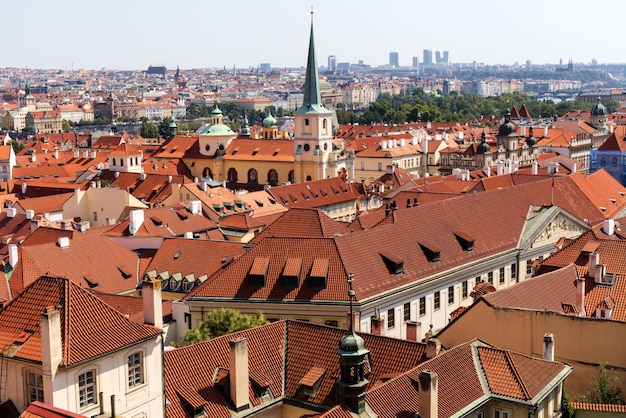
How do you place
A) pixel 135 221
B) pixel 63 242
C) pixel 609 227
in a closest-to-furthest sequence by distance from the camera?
1. pixel 63 242
2. pixel 609 227
3. pixel 135 221

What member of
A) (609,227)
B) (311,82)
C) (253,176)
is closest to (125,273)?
(609,227)

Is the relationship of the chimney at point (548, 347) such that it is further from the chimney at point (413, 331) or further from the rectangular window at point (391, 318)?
the rectangular window at point (391, 318)

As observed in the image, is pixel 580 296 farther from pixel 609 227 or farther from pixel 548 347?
pixel 609 227

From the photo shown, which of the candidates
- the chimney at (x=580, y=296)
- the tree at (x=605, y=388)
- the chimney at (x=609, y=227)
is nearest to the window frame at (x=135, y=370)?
the tree at (x=605, y=388)

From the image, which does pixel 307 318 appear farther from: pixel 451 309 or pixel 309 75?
pixel 309 75

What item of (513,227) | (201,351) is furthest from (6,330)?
(513,227)

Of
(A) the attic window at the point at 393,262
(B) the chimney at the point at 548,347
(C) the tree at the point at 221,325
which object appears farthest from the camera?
(A) the attic window at the point at 393,262
